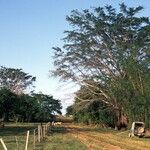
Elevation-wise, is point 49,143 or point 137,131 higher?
point 137,131

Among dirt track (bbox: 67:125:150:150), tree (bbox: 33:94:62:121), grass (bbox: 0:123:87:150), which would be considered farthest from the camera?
tree (bbox: 33:94:62:121)

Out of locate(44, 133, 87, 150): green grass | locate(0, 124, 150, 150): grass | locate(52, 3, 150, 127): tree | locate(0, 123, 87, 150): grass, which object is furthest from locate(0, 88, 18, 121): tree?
locate(44, 133, 87, 150): green grass

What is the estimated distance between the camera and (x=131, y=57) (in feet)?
170

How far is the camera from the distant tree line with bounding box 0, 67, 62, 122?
3369 inches

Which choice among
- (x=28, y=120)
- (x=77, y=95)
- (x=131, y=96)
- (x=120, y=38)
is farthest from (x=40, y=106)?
(x=131, y=96)

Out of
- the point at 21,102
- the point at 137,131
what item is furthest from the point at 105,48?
the point at 21,102

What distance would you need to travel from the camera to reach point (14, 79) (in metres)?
109

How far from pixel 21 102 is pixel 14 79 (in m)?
19.8

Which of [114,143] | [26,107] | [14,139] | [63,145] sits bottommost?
[63,145]

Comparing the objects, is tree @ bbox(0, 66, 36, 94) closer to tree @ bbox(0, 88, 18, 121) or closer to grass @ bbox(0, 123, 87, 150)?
tree @ bbox(0, 88, 18, 121)

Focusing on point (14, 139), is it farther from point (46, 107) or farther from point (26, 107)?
point (46, 107)

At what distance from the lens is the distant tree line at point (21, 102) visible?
85.6m

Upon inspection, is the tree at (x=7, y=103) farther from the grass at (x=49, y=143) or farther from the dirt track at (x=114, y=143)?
the dirt track at (x=114, y=143)

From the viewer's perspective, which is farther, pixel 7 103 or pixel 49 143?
pixel 7 103
